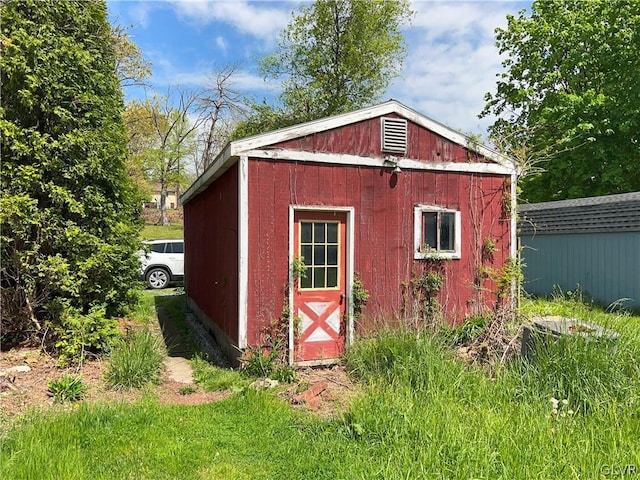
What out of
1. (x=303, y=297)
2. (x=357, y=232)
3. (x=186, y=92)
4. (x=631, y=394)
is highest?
(x=186, y=92)

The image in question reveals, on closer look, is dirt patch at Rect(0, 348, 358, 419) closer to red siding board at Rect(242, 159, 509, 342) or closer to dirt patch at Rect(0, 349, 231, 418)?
dirt patch at Rect(0, 349, 231, 418)

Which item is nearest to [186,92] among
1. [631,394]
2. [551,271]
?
[551,271]

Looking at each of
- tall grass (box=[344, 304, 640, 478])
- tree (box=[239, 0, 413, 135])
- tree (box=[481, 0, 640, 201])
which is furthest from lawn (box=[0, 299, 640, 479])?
tree (box=[239, 0, 413, 135])

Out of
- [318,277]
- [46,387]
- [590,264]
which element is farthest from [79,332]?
[590,264]

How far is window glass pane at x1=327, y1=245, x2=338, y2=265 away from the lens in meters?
5.93

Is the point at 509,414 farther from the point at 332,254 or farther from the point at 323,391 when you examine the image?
the point at 332,254

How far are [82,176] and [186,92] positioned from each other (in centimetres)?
2775

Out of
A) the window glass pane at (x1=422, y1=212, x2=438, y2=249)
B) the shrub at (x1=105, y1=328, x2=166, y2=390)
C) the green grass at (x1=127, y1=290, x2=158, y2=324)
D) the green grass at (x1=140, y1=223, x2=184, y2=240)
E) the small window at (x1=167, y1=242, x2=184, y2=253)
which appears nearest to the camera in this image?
the shrub at (x1=105, y1=328, x2=166, y2=390)

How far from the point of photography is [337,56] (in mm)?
22938

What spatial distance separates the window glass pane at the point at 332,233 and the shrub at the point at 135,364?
2.69m

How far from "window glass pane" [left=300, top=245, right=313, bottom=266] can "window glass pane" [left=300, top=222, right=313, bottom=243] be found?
90 millimetres

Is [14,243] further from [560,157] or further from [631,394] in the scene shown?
[560,157]

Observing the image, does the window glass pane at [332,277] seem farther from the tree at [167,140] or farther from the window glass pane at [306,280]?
the tree at [167,140]

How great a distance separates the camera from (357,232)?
5.99 meters
